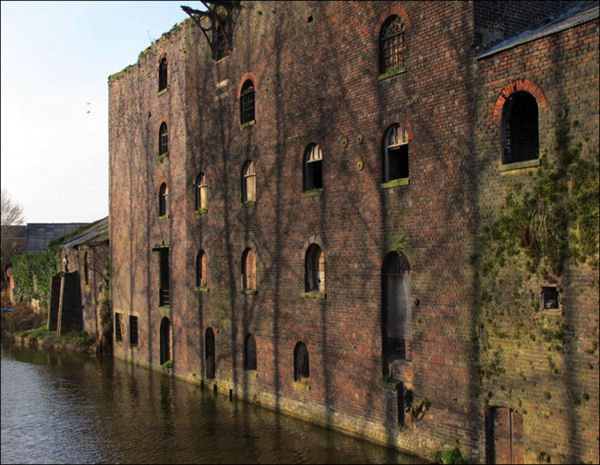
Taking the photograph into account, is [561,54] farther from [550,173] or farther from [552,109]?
[550,173]

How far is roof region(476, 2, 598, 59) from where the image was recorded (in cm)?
1064

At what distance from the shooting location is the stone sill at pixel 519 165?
11219 millimetres

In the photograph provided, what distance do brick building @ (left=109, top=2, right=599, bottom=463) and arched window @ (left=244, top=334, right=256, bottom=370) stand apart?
6 cm

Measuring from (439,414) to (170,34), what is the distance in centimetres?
1802

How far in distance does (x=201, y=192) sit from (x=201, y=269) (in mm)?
2735

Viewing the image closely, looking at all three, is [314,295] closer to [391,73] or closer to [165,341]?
[391,73]

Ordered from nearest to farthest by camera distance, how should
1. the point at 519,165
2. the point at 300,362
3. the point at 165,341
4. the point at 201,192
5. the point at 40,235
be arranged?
1. the point at 519,165
2. the point at 300,362
3. the point at 201,192
4. the point at 165,341
5. the point at 40,235

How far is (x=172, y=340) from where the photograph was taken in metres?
24.0

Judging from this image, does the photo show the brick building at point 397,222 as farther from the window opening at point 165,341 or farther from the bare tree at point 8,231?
the bare tree at point 8,231

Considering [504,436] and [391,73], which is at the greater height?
[391,73]

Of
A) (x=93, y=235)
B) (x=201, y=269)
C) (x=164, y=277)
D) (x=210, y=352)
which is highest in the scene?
(x=93, y=235)

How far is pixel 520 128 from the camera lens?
39.9ft

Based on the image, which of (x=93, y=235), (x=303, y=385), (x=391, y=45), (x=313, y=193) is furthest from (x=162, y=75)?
(x=303, y=385)

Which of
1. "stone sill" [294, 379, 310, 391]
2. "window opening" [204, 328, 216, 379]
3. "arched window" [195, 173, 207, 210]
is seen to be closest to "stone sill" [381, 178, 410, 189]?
"stone sill" [294, 379, 310, 391]
